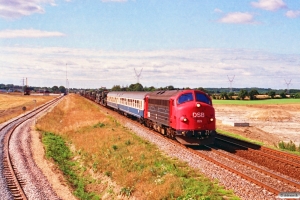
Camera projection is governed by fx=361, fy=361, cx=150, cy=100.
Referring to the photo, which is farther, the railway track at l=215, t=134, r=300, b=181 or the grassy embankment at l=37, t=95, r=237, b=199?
the railway track at l=215, t=134, r=300, b=181

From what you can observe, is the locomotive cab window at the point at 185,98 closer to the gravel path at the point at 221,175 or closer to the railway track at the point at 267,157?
the gravel path at the point at 221,175

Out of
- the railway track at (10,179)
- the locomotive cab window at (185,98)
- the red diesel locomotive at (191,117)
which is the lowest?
the railway track at (10,179)

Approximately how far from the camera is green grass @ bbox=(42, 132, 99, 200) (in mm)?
18916

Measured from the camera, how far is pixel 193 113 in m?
23.7

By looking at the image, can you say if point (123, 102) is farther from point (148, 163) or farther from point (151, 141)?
point (148, 163)

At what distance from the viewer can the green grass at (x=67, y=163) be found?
18916mm

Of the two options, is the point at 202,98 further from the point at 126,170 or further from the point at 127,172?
the point at 127,172

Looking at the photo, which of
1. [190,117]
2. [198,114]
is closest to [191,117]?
[190,117]

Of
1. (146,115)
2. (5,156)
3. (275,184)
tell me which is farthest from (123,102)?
(275,184)

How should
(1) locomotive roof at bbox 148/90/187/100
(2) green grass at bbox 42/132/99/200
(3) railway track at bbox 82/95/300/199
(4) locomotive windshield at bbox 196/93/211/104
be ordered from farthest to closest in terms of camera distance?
(1) locomotive roof at bbox 148/90/187/100, (4) locomotive windshield at bbox 196/93/211/104, (2) green grass at bbox 42/132/99/200, (3) railway track at bbox 82/95/300/199

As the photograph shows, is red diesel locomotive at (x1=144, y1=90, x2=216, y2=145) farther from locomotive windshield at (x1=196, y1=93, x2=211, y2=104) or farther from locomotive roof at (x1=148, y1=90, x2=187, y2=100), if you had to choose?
locomotive roof at (x1=148, y1=90, x2=187, y2=100)

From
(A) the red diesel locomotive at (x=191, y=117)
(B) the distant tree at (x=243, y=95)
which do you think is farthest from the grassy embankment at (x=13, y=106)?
(B) the distant tree at (x=243, y=95)

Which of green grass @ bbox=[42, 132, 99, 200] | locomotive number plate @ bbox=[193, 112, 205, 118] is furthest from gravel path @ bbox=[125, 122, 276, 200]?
green grass @ bbox=[42, 132, 99, 200]

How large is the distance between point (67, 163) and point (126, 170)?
8971 mm
